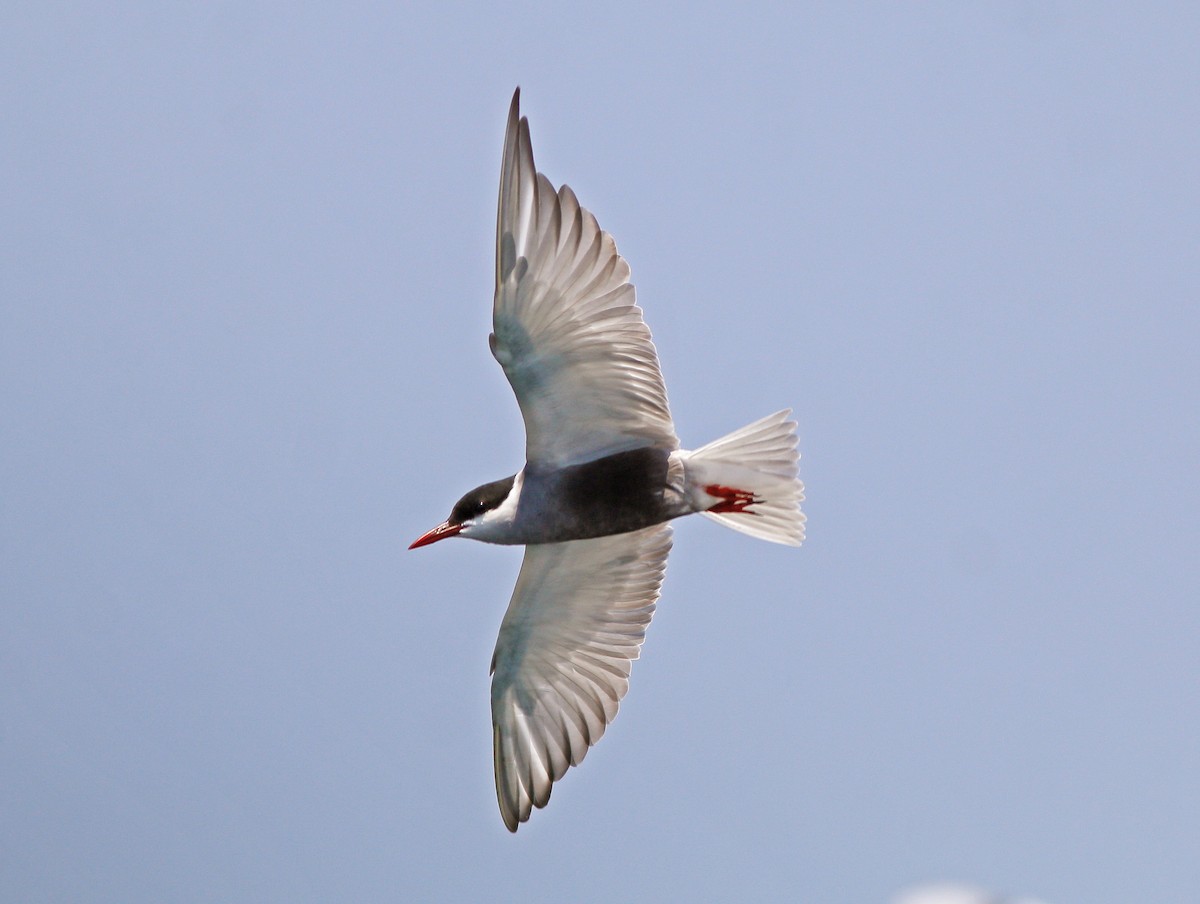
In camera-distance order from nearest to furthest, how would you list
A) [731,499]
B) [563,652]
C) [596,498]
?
[596,498], [731,499], [563,652]

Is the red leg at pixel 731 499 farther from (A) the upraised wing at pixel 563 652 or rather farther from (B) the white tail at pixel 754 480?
(A) the upraised wing at pixel 563 652

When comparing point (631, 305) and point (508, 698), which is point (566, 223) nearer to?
point (631, 305)

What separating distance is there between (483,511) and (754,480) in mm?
959

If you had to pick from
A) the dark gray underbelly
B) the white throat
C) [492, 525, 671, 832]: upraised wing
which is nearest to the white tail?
the dark gray underbelly

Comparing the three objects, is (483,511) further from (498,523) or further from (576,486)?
(576,486)

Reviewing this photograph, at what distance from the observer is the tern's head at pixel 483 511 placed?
15.5ft

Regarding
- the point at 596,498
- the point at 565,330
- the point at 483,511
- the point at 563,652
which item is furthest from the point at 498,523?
the point at 563,652

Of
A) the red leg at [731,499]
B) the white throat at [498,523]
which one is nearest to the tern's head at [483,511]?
the white throat at [498,523]

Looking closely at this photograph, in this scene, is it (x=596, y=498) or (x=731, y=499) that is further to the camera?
(x=731, y=499)

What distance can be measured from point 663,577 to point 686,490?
64cm

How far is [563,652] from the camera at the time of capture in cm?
535

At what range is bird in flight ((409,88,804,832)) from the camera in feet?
14.1

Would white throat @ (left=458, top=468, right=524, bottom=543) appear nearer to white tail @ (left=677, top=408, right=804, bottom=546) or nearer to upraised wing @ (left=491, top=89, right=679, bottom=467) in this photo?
upraised wing @ (left=491, top=89, right=679, bottom=467)

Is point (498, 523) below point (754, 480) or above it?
below
